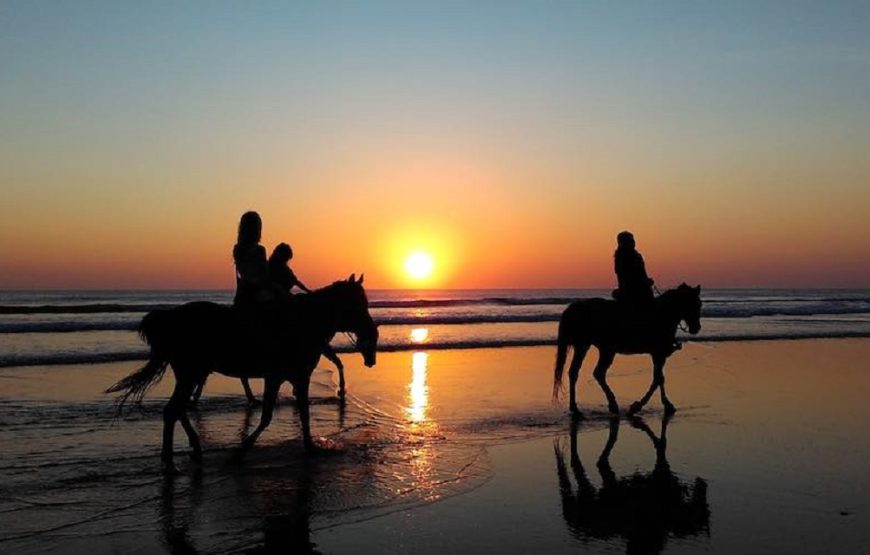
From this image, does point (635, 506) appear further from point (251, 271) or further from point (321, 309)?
point (251, 271)

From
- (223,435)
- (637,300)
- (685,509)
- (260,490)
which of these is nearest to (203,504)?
(260,490)

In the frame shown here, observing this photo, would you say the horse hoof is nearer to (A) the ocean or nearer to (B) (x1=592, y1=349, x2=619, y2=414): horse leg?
(A) the ocean

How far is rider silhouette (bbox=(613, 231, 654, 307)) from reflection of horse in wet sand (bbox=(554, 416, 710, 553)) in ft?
11.8

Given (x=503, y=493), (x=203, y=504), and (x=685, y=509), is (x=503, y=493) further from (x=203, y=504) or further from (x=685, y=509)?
(x=203, y=504)

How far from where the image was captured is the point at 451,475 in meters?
7.09

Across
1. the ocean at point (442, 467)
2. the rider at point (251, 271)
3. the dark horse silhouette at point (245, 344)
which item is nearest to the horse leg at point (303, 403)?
the dark horse silhouette at point (245, 344)

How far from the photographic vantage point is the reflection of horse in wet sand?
5480mm

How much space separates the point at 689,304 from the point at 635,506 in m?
5.78

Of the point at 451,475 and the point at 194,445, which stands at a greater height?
the point at 194,445

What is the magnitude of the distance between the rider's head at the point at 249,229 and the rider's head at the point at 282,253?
9.50ft

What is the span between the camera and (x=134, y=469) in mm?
7328

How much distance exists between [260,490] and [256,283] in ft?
7.20

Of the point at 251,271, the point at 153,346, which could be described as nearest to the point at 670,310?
the point at 251,271

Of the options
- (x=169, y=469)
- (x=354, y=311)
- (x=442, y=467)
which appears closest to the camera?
(x=169, y=469)
